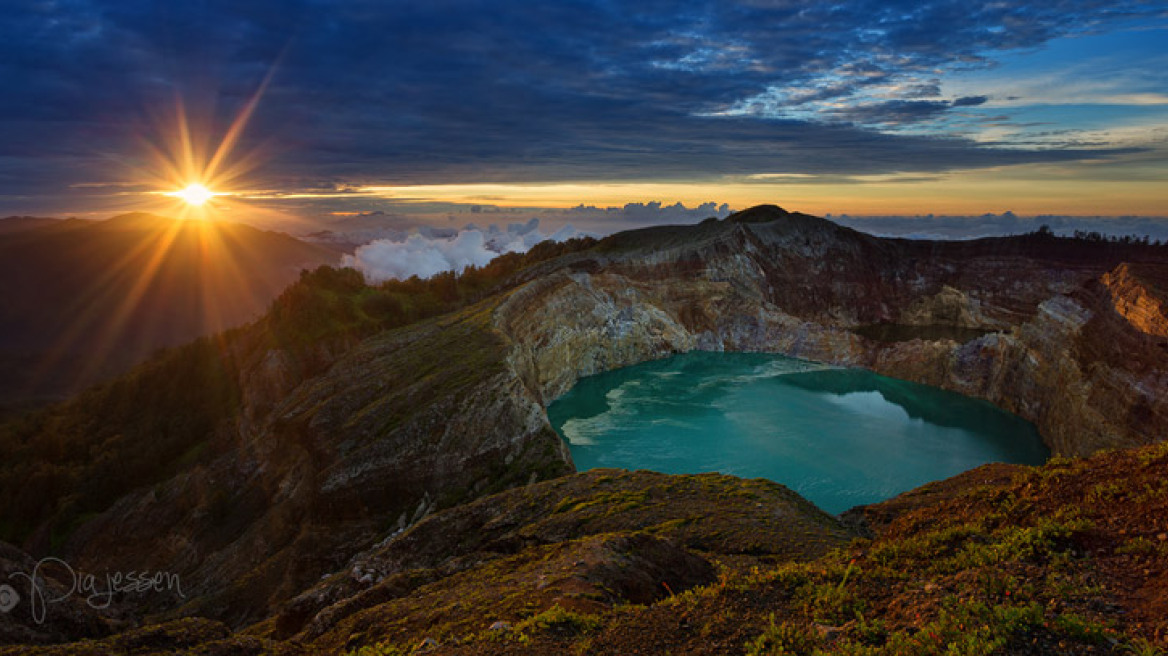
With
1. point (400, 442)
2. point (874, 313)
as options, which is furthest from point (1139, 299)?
point (874, 313)

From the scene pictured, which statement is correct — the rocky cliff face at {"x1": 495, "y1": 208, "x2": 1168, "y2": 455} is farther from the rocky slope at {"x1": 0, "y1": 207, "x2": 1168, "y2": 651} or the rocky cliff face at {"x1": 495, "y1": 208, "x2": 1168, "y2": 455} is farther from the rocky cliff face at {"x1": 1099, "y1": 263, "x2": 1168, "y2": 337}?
the rocky slope at {"x1": 0, "y1": 207, "x2": 1168, "y2": 651}

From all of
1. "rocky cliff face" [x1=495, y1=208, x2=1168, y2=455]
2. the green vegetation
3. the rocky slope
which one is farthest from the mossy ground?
"rocky cliff face" [x1=495, y1=208, x2=1168, y2=455]

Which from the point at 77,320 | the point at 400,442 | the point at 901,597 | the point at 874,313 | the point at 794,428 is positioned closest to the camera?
the point at 901,597

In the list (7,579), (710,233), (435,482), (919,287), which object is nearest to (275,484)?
(435,482)

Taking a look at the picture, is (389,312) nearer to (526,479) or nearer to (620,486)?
(526,479)
